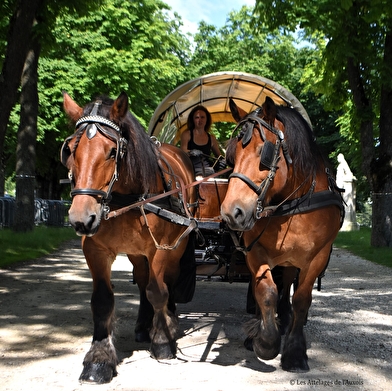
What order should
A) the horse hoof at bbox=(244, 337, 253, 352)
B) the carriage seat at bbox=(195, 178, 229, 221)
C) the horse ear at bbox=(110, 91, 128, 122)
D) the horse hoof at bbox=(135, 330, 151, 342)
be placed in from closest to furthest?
1. the horse ear at bbox=(110, 91, 128, 122)
2. the horse hoof at bbox=(244, 337, 253, 352)
3. the horse hoof at bbox=(135, 330, 151, 342)
4. the carriage seat at bbox=(195, 178, 229, 221)

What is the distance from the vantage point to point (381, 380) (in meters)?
4.70

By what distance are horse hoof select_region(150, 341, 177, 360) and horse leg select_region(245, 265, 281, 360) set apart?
843 millimetres

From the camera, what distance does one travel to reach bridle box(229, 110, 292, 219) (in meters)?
4.54

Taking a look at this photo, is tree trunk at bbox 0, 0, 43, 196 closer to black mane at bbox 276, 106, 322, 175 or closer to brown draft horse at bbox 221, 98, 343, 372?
brown draft horse at bbox 221, 98, 343, 372

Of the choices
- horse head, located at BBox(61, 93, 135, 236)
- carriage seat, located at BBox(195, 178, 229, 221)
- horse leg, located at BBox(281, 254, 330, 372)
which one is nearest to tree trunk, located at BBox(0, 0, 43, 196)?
carriage seat, located at BBox(195, 178, 229, 221)

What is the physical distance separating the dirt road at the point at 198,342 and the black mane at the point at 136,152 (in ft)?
5.46

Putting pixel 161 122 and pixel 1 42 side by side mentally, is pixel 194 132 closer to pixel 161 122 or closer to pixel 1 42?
pixel 161 122

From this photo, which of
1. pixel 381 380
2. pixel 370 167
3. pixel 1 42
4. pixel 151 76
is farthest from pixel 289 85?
pixel 381 380

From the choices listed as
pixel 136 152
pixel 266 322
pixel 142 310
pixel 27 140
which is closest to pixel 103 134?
pixel 136 152

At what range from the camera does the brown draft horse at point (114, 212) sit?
4422 millimetres

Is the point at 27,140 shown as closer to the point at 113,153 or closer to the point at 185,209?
the point at 185,209

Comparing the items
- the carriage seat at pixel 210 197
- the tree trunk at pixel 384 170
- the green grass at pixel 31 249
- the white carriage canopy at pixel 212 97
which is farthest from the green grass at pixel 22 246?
the tree trunk at pixel 384 170

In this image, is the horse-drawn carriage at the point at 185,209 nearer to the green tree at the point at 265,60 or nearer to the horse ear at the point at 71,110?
the horse ear at the point at 71,110

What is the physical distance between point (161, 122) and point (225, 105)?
1.07 metres
